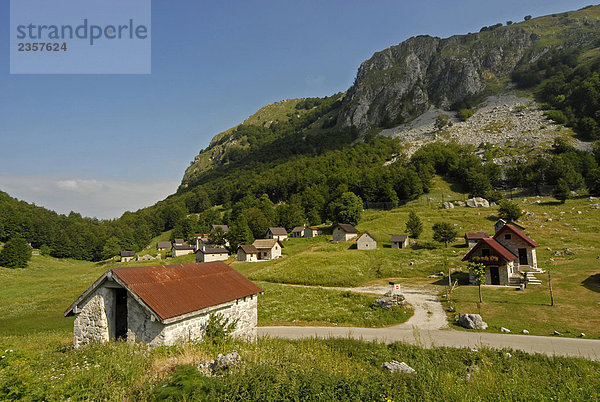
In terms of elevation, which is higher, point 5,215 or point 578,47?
point 578,47

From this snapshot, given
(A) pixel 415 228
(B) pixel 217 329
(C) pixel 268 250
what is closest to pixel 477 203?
(A) pixel 415 228

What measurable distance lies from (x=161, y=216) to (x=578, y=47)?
263 m

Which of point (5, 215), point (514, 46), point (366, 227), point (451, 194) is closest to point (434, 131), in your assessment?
point (451, 194)

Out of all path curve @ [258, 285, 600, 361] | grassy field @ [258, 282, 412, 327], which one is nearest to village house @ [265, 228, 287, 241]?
grassy field @ [258, 282, 412, 327]

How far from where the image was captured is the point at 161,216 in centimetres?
15775

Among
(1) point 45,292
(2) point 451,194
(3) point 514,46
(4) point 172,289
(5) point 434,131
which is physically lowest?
(1) point 45,292

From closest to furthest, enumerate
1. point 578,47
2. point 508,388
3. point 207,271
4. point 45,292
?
point 508,388, point 207,271, point 45,292, point 578,47

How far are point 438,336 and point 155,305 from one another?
58.6ft

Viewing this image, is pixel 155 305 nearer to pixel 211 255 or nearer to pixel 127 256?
pixel 211 255

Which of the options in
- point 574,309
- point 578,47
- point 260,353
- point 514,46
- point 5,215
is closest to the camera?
point 260,353

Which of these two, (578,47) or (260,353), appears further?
(578,47)

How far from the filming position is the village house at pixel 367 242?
66.9 m

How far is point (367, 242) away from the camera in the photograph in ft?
221

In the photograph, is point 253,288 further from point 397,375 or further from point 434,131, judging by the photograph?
point 434,131
